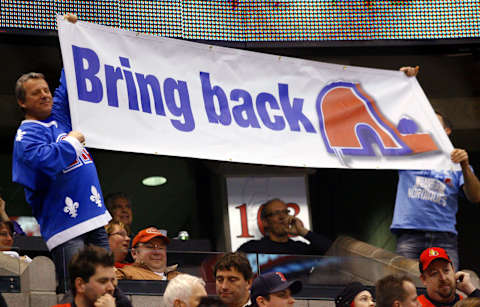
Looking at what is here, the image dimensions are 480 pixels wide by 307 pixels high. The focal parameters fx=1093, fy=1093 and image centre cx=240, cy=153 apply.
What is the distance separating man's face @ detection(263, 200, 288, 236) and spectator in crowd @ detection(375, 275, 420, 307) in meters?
2.13

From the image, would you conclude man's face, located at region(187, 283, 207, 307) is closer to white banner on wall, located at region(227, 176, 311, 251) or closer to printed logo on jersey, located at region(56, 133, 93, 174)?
printed logo on jersey, located at region(56, 133, 93, 174)

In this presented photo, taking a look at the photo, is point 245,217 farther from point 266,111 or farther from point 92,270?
point 92,270

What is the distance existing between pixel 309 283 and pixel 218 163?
4.40 meters

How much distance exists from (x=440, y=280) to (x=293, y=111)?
5.99 ft

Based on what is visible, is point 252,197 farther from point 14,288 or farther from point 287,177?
point 14,288

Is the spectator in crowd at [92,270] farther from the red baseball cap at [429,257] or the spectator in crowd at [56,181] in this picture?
the red baseball cap at [429,257]

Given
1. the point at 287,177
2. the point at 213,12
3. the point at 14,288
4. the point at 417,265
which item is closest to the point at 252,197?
the point at 287,177

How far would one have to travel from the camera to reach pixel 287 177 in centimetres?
1088

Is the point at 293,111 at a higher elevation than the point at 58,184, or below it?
higher

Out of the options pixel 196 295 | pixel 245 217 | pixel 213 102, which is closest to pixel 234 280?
pixel 196 295

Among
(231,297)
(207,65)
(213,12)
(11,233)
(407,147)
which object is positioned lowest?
(231,297)

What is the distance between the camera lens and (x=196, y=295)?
5.60m

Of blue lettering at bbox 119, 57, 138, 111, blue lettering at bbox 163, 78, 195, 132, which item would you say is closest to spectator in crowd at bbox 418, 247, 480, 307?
blue lettering at bbox 163, 78, 195, 132


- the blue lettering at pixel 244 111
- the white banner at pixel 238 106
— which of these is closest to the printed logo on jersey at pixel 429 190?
the white banner at pixel 238 106
